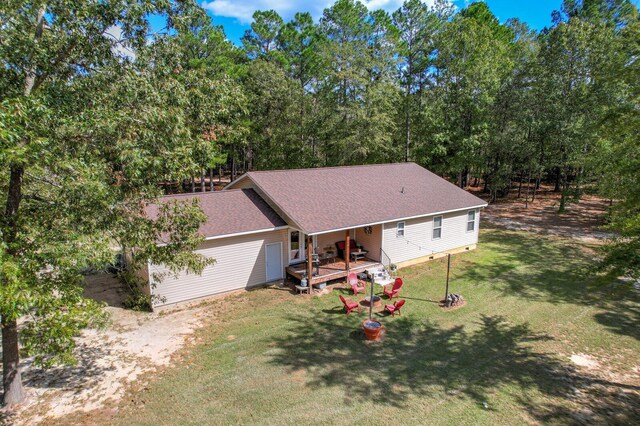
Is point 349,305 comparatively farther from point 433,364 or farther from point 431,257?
point 431,257

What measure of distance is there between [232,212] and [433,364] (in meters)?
9.45

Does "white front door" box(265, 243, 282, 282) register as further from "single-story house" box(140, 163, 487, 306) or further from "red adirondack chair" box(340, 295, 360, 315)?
"red adirondack chair" box(340, 295, 360, 315)

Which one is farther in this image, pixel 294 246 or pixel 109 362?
pixel 294 246

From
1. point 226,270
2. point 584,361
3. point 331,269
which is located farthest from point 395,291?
point 226,270

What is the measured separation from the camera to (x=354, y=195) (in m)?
18.0

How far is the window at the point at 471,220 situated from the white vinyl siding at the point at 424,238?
18 centimetres

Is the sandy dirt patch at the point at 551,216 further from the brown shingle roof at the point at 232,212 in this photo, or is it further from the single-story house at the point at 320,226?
the brown shingle roof at the point at 232,212

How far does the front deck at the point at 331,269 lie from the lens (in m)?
14.9

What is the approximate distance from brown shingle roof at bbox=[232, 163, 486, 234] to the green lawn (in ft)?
10.7

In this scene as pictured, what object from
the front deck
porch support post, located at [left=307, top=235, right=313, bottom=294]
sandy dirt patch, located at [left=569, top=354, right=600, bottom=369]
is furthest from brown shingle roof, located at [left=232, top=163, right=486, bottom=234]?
sandy dirt patch, located at [left=569, top=354, right=600, bottom=369]

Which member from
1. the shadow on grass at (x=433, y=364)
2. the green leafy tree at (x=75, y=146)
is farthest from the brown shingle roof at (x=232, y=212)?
the green leafy tree at (x=75, y=146)

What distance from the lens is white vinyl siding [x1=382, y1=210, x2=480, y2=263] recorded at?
56.4 ft

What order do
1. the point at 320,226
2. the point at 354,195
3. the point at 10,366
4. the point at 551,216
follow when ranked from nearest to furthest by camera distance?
the point at 10,366
the point at 320,226
the point at 354,195
the point at 551,216

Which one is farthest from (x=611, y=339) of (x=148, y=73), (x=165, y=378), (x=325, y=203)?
(x=148, y=73)
